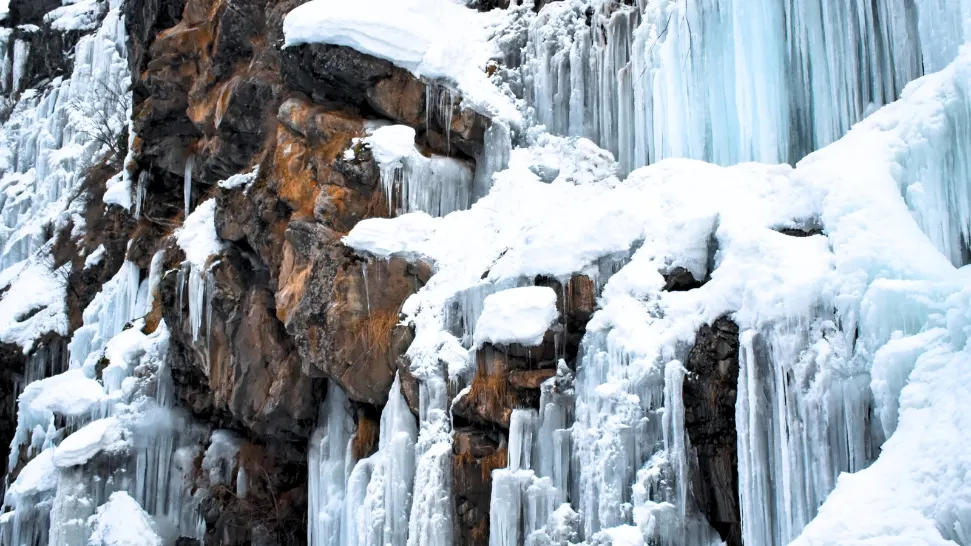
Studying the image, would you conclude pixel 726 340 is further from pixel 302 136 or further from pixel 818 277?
pixel 302 136

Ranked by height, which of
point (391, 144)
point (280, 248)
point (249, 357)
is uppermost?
point (391, 144)

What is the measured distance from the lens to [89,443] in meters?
13.8

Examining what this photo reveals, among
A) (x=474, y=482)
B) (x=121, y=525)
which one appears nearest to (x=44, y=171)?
(x=121, y=525)

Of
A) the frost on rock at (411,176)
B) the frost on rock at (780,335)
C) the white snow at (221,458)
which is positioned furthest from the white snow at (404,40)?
the white snow at (221,458)

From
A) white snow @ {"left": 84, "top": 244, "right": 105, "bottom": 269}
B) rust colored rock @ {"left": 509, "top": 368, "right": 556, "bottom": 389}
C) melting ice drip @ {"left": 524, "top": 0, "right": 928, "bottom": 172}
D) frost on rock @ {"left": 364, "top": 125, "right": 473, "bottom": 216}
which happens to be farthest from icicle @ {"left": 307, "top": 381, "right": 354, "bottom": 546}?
white snow @ {"left": 84, "top": 244, "right": 105, "bottom": 269}

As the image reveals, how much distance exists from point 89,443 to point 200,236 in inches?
132

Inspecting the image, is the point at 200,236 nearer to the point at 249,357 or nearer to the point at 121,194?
the point at 249,357

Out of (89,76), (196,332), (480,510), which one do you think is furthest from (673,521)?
(89,76)

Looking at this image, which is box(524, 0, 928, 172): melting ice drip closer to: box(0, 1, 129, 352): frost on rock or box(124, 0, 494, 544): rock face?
box(124, 0, 494, 544): rock face

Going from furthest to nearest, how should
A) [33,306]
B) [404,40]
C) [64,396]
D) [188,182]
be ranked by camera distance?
1. [33,306]
2. [188,182]
3. [64,396]
4. [404,40]

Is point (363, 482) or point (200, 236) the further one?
point (200, 236)

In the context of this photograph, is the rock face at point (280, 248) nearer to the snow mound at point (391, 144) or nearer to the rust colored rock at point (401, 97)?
the rust colored rock at point (401, 97)

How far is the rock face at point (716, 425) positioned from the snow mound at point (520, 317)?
1598 mm

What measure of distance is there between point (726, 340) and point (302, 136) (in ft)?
22.6
